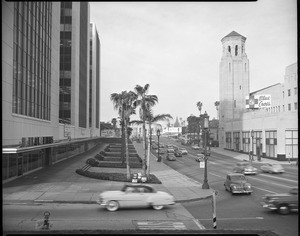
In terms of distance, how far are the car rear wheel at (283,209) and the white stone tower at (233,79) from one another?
4.83 feet

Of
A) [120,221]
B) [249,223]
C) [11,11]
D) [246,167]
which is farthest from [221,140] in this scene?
[11,11]

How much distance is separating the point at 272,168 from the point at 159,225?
209 cm

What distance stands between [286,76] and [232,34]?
112 centimetres

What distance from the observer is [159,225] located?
4.66m

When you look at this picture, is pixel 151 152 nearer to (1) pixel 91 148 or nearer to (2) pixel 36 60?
(1) pixel 91 148

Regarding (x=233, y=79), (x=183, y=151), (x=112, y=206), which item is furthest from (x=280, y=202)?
(x=112, y=206)

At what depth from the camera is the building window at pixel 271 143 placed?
4.32m

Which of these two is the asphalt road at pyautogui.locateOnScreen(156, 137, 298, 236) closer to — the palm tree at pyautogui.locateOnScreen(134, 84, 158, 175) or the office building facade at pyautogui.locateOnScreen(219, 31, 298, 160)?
the office building facade at pyautogui.locateOnScreen(219, 31, 298, 160)

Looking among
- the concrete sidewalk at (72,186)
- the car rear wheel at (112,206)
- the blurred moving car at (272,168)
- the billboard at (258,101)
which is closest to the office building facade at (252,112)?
the billboard at (258,101)

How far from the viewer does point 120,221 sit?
4723mm

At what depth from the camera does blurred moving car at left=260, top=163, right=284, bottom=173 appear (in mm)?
4340

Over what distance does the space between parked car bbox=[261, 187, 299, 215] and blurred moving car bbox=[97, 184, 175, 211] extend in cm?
166

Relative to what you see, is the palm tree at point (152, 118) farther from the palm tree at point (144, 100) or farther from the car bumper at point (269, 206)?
the car bumper at point (269, 206)

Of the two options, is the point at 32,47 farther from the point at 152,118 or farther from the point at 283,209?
the point at 283,209
